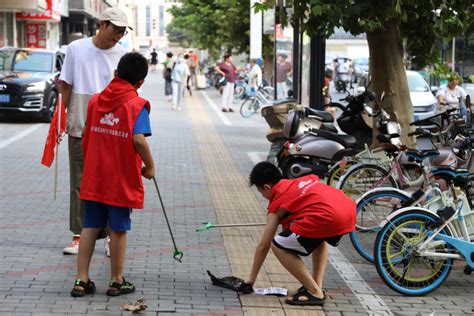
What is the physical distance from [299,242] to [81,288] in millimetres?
1413

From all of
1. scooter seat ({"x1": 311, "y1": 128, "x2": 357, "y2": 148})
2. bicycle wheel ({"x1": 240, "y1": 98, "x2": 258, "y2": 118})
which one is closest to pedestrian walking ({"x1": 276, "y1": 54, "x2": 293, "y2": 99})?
bicycle wheel ({"x1": 240, "y1": 98, "x2": 258, "y2": 118})

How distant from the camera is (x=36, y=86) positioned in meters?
21.3

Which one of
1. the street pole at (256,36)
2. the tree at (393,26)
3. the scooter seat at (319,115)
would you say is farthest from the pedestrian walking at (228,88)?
the scooter seat at (319,115)

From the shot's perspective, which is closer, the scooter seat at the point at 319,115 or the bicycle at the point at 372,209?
the bicycle at the point at 372,209

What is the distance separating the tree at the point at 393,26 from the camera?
31.8 feet

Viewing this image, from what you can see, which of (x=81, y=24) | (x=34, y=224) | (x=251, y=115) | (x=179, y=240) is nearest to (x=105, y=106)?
(x=179, y=240)

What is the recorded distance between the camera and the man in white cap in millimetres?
7055

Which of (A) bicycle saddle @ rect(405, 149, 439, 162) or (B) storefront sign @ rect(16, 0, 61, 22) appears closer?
(A) bicycle saddle @ rect(405, 149, 439, 162)

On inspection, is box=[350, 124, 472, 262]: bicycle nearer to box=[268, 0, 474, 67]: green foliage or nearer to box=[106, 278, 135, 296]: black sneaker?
box=[106, 278, 135, 296]: black sneaker

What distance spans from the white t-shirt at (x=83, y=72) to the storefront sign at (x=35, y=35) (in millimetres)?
39623

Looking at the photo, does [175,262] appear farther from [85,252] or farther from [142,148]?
[142,148]

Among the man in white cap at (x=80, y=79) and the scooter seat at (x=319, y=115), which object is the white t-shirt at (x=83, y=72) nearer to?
the man in white cap at (x=80, y=79)

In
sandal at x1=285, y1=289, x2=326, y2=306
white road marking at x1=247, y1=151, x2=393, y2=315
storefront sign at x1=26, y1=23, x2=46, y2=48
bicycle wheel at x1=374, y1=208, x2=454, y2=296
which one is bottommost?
white road marking at x1=247, y1=151, x2=393, y2=315

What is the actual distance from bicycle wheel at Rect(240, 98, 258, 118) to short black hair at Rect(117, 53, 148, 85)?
19.7m
